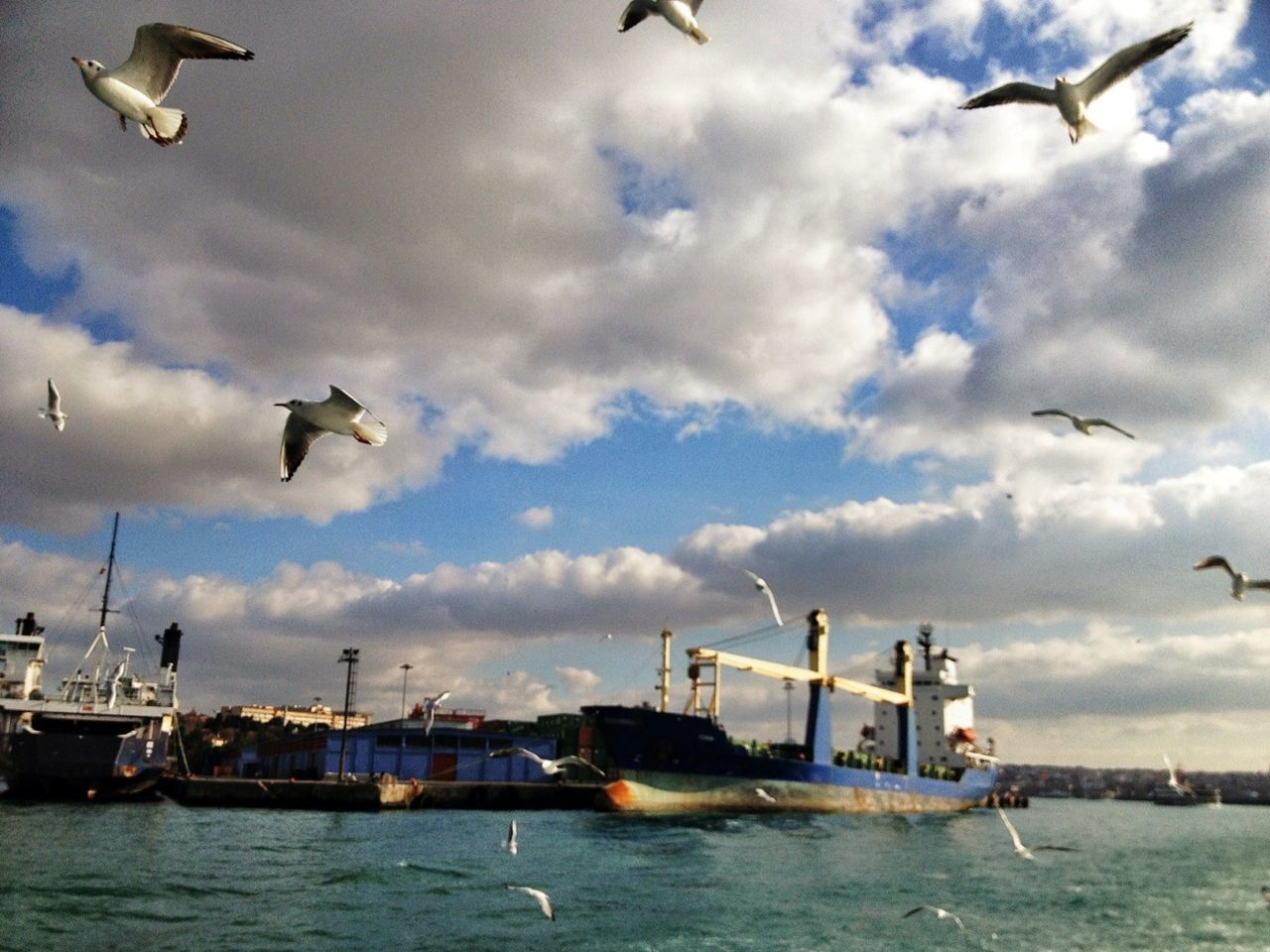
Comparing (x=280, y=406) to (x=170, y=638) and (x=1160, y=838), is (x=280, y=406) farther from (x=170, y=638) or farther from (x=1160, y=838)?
(x=1160, y=838)

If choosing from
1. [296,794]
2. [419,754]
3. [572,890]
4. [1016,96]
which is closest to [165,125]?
[1016,96]

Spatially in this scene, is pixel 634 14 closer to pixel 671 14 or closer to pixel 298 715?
pixel 671 14

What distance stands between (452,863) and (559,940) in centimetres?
1017

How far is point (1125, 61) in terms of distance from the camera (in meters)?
11.3

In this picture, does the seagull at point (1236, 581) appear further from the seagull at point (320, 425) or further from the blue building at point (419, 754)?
the blue building at point (419, 754)

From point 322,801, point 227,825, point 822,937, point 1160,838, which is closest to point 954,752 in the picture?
point 1160,838

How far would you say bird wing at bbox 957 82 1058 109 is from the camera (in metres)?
11.6

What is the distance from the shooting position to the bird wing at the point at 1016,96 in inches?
459

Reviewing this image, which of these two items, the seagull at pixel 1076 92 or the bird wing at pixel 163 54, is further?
the seagull at pixel 1076 92

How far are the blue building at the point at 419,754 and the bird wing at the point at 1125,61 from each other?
201 ft

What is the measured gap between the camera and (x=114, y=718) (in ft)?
166

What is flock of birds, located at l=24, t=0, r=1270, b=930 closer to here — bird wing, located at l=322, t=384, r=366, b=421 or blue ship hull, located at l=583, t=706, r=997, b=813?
bird wing, located at l=322, t=384, r=366, b=421

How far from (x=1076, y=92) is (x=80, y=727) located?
2240 inches

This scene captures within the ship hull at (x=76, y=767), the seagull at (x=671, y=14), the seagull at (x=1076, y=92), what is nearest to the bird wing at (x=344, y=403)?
the seagull at (x=671, y=14)
